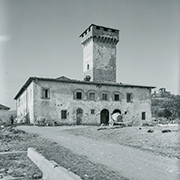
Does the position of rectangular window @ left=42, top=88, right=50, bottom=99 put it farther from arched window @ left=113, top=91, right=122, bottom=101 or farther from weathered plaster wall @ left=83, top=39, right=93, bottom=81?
weathered plaster wall @ left=83, top=39, right=93, bottom=81

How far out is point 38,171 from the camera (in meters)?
5.99

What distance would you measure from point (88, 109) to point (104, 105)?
245 centimetres

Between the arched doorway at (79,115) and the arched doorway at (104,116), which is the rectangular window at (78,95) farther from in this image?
the arched doorway at (104,116)

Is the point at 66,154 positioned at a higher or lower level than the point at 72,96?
lower

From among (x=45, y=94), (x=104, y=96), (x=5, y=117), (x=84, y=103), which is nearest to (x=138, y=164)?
(x=45, y=94)

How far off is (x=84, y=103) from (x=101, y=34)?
557 inches

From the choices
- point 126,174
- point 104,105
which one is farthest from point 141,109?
point 126,174

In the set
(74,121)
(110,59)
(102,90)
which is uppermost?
(110,59)

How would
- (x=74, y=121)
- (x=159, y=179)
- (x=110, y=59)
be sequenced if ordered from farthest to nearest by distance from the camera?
(x=110, y=59) < (x=74, y=121) < (x=159, y=179)

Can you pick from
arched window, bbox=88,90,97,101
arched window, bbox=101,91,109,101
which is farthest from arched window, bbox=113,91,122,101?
arched window, bbox=88,90,97,101

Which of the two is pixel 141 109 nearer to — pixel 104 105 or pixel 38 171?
pixel 104 105

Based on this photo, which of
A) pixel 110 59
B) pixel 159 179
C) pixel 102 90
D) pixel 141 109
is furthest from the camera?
pixel 110 59

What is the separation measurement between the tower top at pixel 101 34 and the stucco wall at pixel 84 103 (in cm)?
1062

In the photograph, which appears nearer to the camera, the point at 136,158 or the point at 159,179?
the point at 159,179
